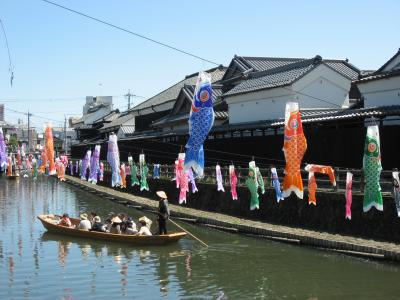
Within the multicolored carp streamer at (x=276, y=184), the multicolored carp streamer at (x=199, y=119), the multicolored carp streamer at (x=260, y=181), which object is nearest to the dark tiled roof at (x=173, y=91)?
the multicolored carp streamer at (x=260, y=181)

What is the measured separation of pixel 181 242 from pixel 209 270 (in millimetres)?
5602

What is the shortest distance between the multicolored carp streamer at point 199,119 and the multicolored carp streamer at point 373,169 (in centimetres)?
629

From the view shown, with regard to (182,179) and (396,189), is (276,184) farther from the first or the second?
(182,179)

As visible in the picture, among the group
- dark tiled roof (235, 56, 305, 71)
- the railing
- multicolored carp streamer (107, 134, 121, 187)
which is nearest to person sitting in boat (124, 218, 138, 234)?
the railing

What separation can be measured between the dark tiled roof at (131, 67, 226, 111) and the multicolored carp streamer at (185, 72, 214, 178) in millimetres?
37633

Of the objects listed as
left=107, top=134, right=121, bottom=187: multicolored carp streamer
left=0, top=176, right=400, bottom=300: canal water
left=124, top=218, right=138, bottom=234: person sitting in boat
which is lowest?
left=0, top=176, right=400, bottom=300: canal water

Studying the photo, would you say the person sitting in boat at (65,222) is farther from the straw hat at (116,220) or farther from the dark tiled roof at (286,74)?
the dark tiled roof at (286,74)

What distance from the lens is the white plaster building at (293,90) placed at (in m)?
35.7

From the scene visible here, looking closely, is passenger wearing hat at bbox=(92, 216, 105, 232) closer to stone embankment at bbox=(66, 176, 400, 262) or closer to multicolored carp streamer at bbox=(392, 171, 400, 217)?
stone embankment at bbox=(66, 176, 400, 262)

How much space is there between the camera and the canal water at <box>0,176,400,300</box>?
1633 centimetres

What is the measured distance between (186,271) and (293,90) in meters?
19.2

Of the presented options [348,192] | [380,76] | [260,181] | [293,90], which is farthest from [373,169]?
[293,90]

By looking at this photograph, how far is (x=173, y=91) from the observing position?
209ft

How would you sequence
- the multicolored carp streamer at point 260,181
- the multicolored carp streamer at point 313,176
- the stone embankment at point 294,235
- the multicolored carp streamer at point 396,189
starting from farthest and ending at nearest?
the multicolored carp streamer at point 260,181
the multicolored carp streamer at point 313,176
the multicolored carp streamer at point 396,189
the stone embankment at point 294,235
